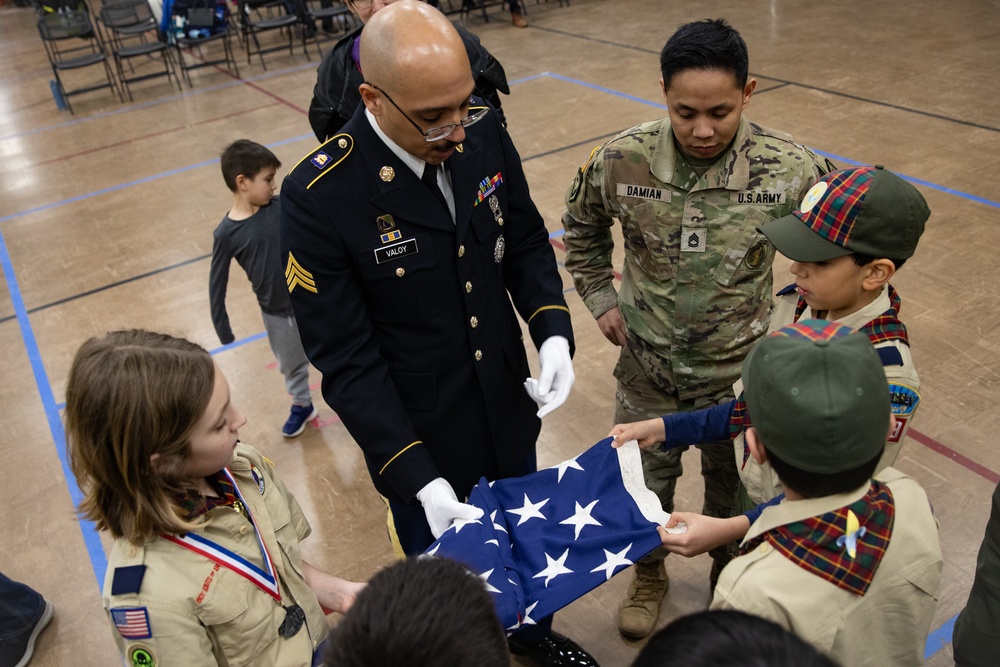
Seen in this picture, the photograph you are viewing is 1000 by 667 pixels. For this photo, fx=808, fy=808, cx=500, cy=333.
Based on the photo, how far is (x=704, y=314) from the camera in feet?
7.78

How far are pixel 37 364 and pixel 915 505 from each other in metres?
4.87

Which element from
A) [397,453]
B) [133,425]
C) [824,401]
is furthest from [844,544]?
[133,425]

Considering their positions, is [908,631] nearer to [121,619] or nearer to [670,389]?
[670,389]

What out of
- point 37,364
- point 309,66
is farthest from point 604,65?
point 37,364

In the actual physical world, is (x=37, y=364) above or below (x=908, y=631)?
below

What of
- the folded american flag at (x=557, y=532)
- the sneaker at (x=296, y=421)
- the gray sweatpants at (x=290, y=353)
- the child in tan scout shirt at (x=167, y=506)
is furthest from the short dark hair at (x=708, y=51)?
the sneaker at (x=296, y=421)

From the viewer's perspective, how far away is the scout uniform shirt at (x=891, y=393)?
1731 millimetres

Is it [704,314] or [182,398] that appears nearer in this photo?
[182,398]

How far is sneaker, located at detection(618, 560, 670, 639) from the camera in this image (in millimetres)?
2711

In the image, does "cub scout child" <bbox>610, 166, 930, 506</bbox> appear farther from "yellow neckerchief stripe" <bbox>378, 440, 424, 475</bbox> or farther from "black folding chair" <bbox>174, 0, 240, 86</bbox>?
"black folding chair" <bbox>174, 0, 240, 86</bbox>

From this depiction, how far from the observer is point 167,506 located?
1.53 meters

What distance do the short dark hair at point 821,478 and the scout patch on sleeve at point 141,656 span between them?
Result: 1.19 m

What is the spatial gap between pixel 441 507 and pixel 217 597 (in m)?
0.55

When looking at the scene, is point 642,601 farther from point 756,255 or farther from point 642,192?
point 642,192
